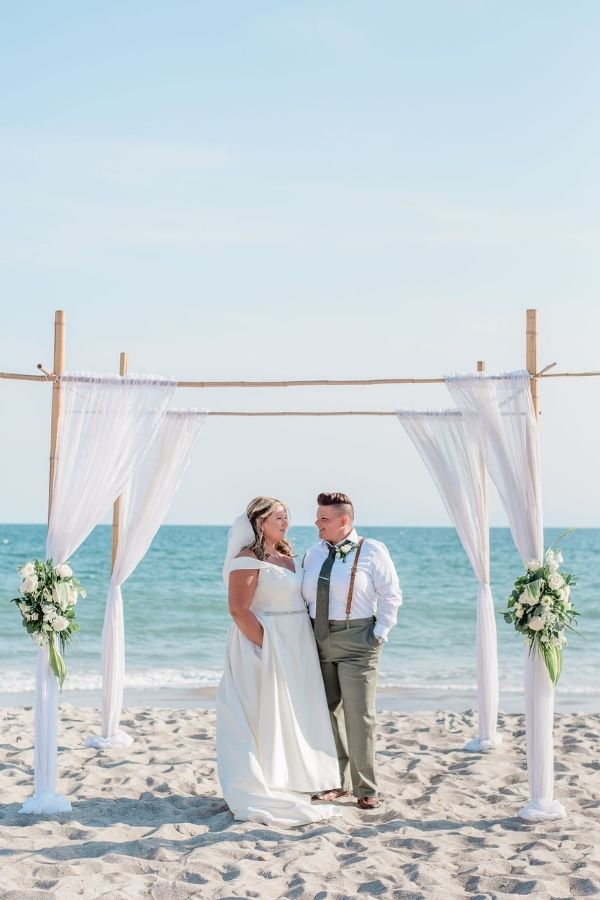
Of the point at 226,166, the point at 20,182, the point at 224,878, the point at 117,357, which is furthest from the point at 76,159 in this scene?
the point at 224,878

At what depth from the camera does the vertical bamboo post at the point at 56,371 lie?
17.9 ft

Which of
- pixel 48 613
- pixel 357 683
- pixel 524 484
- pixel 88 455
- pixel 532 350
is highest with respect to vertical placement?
pixel 532 350

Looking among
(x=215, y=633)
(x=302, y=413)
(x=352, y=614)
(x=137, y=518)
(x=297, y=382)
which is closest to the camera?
(x=352, y=614)

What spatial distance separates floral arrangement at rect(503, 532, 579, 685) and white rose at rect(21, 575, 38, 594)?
7.91ft

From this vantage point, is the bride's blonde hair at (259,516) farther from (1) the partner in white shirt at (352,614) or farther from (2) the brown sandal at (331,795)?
(2) the brown sandal at (331,795)

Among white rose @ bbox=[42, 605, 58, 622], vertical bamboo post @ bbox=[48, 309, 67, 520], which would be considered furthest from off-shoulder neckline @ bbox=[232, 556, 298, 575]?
vertical bamboo post @ bbox=[48, 309, 67, 520]

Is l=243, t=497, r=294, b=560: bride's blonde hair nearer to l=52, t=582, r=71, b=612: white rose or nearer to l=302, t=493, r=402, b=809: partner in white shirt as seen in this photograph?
l=302, t=493, r=402, b=809: partner in white shirt

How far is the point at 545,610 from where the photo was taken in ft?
16.1

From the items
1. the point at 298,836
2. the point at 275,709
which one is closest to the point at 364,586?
the point at 275,709

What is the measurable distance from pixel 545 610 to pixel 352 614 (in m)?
0.98

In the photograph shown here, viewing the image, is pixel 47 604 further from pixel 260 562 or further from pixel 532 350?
pixel 532 350

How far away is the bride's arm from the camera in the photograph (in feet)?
16.6

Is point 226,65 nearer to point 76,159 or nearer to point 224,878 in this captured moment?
point 76,159

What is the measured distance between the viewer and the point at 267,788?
489 centimetres
